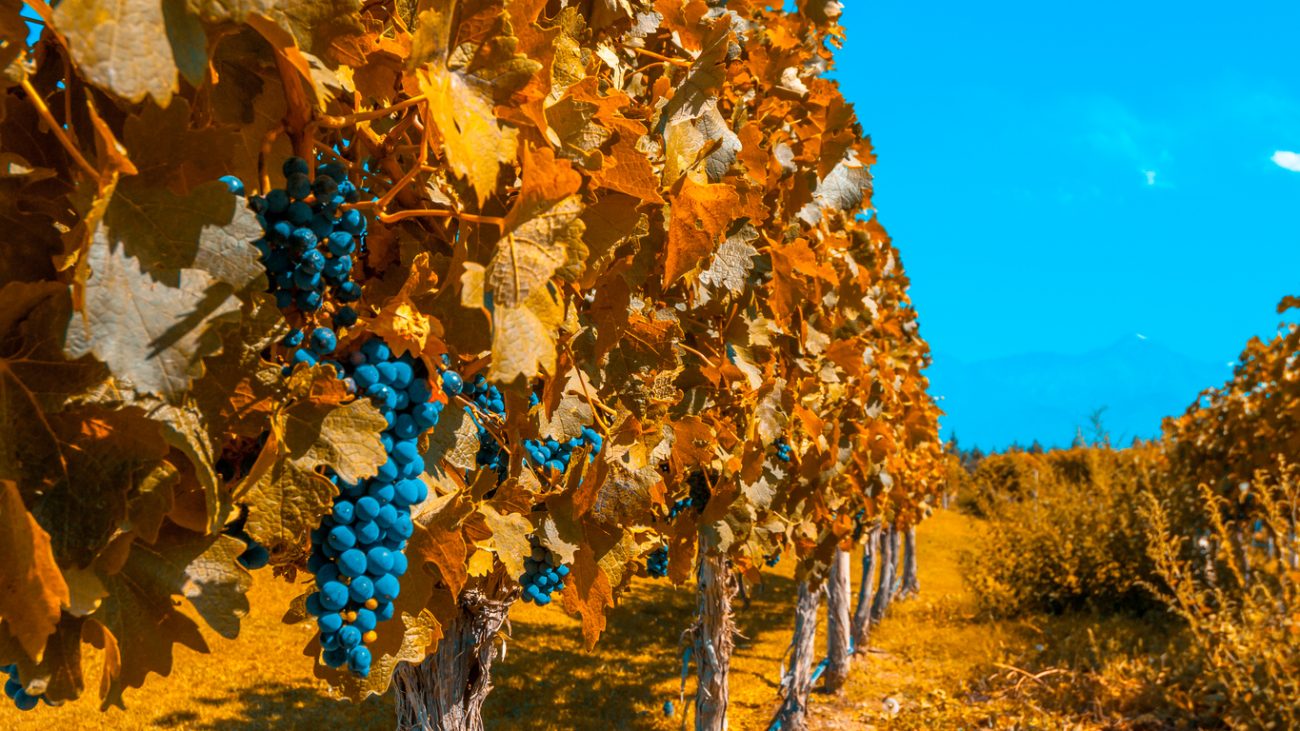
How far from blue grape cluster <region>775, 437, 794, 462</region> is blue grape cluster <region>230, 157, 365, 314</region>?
2.50 m

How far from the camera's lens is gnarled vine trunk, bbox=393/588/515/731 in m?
2.20

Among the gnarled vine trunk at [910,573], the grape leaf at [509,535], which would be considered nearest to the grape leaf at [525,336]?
the grape leaf at [509,535]

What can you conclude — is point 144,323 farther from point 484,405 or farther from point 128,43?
point 484,405

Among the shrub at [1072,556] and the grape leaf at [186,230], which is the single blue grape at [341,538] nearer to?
the grape leaf at [186,230]

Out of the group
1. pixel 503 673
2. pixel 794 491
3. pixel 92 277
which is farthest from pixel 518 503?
pixel 503 673

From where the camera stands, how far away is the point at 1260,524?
9148 mm

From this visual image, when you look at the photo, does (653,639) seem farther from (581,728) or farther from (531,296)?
(531,296)

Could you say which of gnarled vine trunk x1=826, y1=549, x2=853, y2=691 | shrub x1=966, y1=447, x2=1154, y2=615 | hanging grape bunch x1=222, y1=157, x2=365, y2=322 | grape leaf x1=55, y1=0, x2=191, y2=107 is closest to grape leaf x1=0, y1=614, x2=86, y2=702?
hanging grape bunch x1=222, y1=157, x2=365, y2=322

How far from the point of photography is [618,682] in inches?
348

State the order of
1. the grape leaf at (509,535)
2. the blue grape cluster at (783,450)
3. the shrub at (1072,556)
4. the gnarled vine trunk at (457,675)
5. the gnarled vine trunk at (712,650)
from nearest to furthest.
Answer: the grape leaf at (509,535)
the gnarled vine trunk at (457,675)
the blue grape cluster at (783,450)
the gnarled vine trunk at (712,650)
the shrub at (1072,556)

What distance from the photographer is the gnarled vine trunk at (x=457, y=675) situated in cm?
220

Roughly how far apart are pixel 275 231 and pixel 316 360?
171 millimetres

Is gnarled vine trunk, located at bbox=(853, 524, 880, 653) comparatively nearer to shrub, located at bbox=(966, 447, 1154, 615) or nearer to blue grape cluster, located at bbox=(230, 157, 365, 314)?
shrub, located at bbox=(966, 447, 1154, 615)

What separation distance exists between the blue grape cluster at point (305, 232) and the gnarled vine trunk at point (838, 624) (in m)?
8.08
